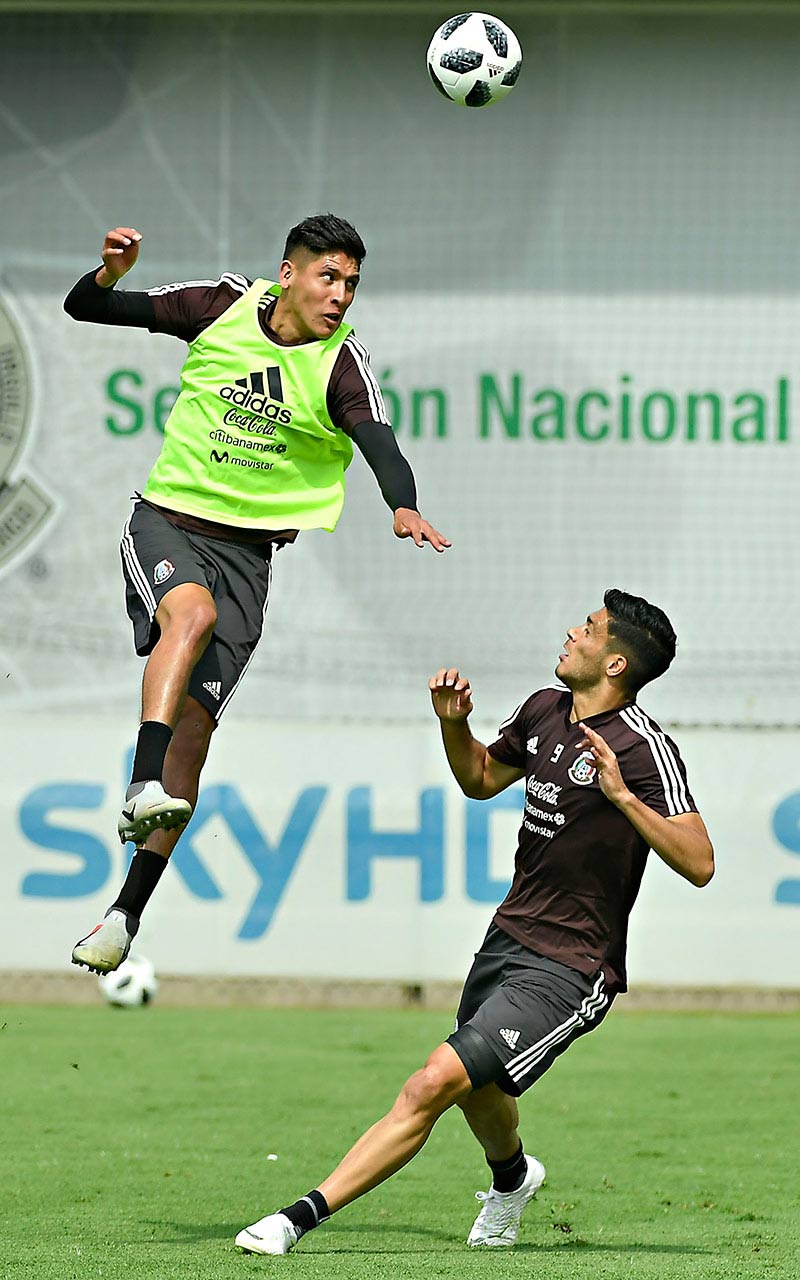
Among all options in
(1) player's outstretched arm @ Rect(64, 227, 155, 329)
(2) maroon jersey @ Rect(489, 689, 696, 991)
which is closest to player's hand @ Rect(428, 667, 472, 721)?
(2) maroon jersey @ Rect(489, 689, 696, 991)

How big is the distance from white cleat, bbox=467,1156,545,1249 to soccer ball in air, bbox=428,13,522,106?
13.0 ft

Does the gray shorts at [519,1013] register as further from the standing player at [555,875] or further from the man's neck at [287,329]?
the man's neck at [287,329]

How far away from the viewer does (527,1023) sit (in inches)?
232

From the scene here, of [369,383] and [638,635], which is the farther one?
[369,383]

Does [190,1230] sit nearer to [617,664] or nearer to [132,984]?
[617,664]

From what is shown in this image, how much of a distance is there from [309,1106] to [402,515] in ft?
13.2

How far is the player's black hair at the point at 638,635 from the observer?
20.2 ft

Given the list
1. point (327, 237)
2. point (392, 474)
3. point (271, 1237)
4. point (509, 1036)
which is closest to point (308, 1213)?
point (271, 1237)

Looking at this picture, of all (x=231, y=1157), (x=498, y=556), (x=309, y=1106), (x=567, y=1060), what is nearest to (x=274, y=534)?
(x=231, y=1157)

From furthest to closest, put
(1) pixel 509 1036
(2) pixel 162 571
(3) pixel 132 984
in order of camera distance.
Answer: (3) pixel 132 984
(2) pixel 162 571
(1) pixel 509 1036

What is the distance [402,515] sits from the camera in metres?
6.04

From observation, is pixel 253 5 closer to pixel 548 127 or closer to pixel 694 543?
pixel 548 127

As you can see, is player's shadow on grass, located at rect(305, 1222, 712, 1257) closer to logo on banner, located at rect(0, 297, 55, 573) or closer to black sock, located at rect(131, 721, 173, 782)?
black sock, located at rect(131, 721, 173, 782)

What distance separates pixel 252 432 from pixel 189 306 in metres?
0.50
